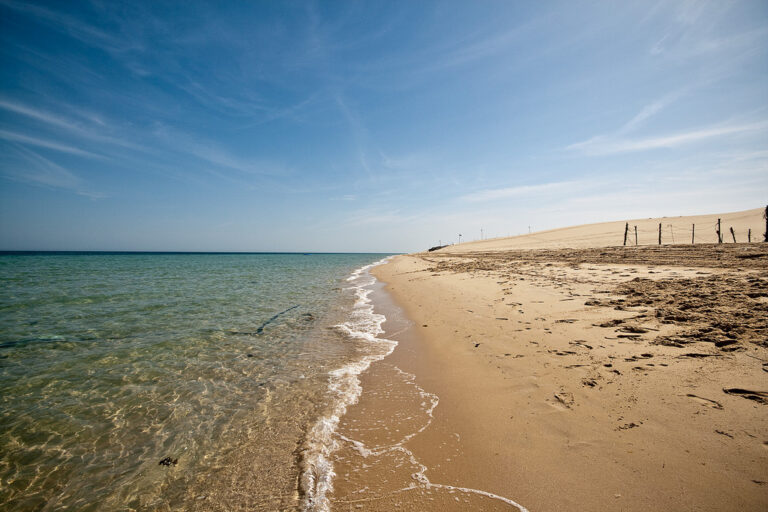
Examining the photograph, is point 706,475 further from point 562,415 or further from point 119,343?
point 119,343

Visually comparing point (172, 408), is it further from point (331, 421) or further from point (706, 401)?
point (706, 401)

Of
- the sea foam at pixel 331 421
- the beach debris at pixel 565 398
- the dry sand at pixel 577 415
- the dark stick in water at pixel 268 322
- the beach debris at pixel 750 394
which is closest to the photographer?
the dry sand at pixel 577 415

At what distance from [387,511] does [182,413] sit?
3805mm

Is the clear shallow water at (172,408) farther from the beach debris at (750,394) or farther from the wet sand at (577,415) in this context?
the beach debris at (750,394)

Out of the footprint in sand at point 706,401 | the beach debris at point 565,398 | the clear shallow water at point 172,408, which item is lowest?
the clear shallow water at point 172,408

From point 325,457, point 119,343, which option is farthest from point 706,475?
point 119,343

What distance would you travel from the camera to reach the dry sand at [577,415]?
8.36ft

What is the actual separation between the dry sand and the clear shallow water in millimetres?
828

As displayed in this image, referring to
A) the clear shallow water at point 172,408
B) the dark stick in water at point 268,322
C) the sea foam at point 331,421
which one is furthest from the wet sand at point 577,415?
the dark stick in water at point 268,322

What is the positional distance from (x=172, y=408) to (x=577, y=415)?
19.7 ft

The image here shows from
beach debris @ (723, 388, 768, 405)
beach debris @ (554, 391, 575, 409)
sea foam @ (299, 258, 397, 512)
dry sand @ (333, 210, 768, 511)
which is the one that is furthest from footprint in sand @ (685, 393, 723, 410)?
sea foam @ (299, 258, 397, 512)

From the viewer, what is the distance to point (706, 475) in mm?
2488

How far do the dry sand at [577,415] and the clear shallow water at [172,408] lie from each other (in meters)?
0.83

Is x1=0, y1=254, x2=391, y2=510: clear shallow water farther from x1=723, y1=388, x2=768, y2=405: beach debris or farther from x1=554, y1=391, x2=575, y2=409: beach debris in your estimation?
x1=723, y1=388, x2=768, y2=405: beach debris
